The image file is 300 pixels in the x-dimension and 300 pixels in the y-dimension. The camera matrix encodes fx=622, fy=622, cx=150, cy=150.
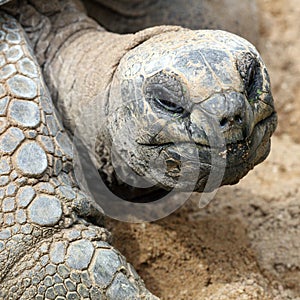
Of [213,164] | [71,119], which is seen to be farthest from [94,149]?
[213,164]

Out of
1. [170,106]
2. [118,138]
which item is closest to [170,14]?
[118,138]

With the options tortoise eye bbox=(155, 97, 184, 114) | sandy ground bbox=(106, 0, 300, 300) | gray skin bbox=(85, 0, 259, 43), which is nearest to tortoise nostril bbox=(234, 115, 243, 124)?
tortoise eye bbox=(155, 97, 184, 114)

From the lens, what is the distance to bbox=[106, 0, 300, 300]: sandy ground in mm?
2639

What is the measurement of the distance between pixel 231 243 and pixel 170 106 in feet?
3.23

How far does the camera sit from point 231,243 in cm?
288

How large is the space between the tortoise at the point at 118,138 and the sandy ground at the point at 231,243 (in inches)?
14.1

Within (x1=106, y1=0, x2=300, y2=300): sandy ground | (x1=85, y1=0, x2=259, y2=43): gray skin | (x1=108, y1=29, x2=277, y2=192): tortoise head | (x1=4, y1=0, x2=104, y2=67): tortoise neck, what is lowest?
(x1=106, y1=0, x2=300, y2=300): sandy ground

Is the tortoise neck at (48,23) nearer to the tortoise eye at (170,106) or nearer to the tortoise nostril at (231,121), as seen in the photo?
the tortoise eye at (170,106)

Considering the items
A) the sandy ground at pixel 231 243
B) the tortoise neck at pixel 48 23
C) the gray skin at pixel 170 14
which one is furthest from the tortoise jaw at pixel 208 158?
the gray skin at pixel 170 14

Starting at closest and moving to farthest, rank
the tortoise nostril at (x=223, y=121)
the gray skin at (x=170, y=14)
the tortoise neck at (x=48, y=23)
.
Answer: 1. the tortoise nostril at (x=223, y=121)
2. the tortoise neck at (x=48, y=23)
3. the gray skin at (x=170, y=14)

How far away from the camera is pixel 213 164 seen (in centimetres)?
217

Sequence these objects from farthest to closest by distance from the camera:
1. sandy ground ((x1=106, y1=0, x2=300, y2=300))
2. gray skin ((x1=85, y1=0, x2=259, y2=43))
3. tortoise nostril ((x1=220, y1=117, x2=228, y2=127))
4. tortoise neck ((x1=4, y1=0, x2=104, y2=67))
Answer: gray skin ((x1=85, y1=0, x2=259, y2=43)) → tortoise neck ((x1=4, y1=0, x2=104, y2=67)) → sandy ground ((x1=106, y1=0, x2=300, y2=300)) → tortoise nostril ((x1=220, y1=117, x2=228, y2=127))

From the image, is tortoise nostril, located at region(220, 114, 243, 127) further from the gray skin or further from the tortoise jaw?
the gray skin

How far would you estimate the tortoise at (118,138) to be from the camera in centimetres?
211
